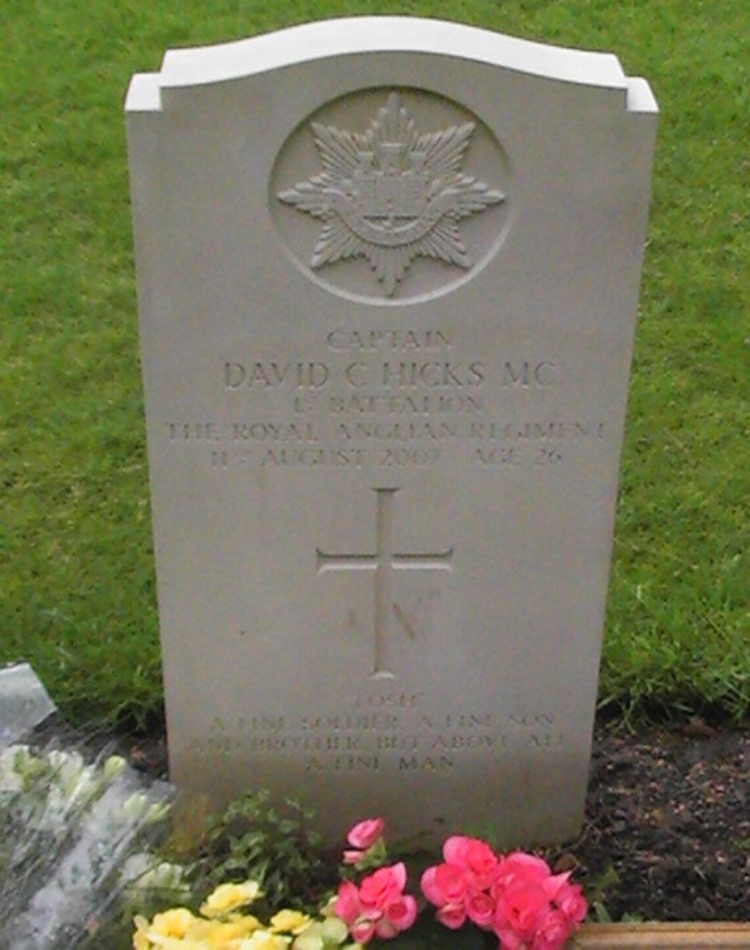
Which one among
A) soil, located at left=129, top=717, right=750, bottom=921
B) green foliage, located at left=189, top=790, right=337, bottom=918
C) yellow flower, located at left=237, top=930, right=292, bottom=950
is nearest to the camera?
yellow flower, located at left=237, top=930, right=292, bottom=950

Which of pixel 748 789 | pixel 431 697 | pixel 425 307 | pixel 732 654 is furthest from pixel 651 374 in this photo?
pixel 425 307

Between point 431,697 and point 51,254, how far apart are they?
2.79 meters

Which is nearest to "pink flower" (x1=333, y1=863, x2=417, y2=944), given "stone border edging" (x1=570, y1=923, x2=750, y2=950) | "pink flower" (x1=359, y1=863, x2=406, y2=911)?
"pink flower" (x1=359, y1=863, x2=406, y2=911)

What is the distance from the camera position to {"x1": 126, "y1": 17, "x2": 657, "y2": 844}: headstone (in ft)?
7.83

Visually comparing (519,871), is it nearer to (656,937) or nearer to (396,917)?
(396,917)

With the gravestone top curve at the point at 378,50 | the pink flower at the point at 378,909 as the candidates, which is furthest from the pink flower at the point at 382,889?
the gravestone top curve at the point at 378,50

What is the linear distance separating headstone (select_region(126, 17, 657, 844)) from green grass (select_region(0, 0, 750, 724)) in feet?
2.02

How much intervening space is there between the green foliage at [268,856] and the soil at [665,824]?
397mm

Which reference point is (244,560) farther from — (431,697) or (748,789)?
(748,789)

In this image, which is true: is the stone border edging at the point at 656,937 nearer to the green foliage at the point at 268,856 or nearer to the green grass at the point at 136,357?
the green foliage at the point at 268,856

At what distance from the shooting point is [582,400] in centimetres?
265

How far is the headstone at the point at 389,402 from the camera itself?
7.83ft

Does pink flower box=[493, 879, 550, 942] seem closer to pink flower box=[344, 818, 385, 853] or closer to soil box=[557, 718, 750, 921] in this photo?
pink flower box=[344, 818, 385, 853]

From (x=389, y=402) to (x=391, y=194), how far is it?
0.40m
